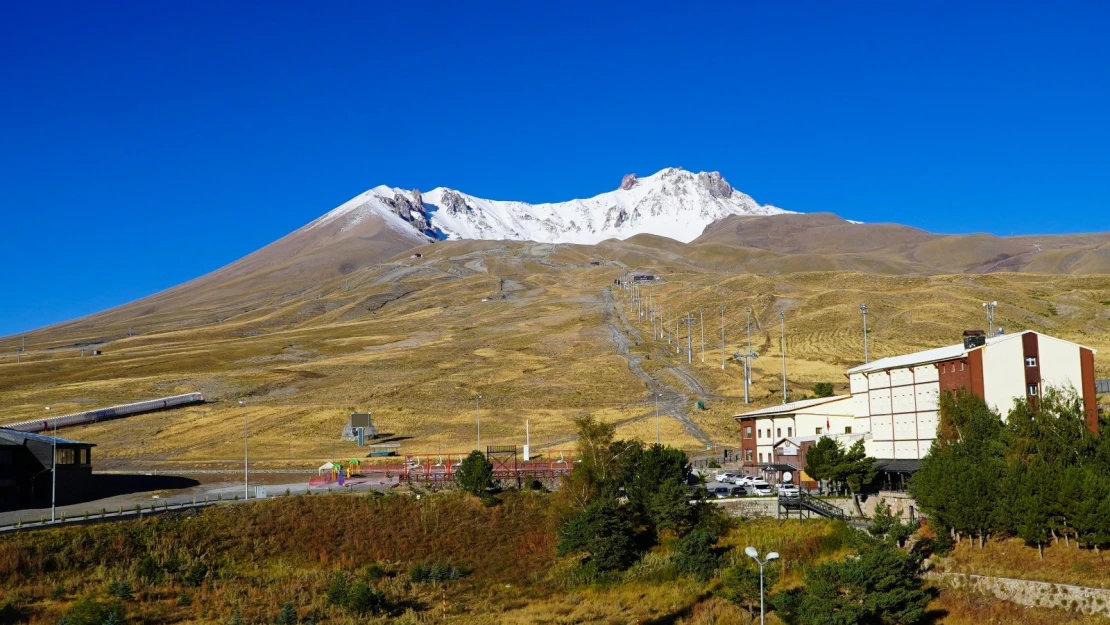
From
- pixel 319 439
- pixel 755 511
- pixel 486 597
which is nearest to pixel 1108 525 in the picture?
pixel 755 511

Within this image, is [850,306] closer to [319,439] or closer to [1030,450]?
[319,439]

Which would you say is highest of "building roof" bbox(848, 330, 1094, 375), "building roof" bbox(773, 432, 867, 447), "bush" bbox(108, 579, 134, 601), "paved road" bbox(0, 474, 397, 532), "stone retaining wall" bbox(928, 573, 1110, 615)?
"building roof" bbox(848, 330, 1094, 375)

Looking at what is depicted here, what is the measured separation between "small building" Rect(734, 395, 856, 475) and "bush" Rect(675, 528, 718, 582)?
26024 millimetres

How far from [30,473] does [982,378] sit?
62966 millimetres

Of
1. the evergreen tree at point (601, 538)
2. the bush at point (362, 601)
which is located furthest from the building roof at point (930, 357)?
the bush at point (362, 601)

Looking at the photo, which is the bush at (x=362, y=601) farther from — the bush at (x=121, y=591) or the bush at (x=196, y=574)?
the bush at (x=121, y=591)

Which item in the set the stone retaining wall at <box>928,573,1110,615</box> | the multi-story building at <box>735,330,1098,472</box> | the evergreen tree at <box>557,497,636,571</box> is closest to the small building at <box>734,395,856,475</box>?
the multi-story building at <box>735,330,1098,472</box>

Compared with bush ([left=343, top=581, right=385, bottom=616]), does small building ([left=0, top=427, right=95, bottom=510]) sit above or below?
above

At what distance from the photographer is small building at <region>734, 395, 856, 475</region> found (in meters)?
80.8

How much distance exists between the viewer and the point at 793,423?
82312mm

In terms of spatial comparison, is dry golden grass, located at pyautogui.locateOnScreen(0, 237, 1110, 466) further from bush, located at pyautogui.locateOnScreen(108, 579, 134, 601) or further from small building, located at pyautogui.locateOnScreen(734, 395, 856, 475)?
bush, located at pyautogui.locateOnScreen(108, 579, 134, 601)

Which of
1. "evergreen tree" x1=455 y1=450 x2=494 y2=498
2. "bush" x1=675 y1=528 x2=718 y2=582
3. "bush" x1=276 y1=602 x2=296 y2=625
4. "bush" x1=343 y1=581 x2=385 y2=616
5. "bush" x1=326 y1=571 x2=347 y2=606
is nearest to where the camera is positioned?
"bush" x1=276 y1=602 x2=296 y2=625

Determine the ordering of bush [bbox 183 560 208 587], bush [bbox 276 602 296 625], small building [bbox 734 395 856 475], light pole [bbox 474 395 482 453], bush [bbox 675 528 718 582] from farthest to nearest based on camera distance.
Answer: light pole [bbox 474 395 482 453]
small building [bbox 734 395 856 475]
bush [bbox 675 528 718 582]
bush [bbox 183 560 208 587]
bush [bbox 276 602 296 625]

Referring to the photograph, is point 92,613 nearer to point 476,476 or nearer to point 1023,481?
point 476,476
